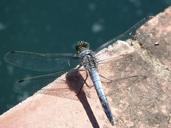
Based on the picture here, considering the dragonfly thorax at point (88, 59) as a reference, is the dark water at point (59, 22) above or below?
above

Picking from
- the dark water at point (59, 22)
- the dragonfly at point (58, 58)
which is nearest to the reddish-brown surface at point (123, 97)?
the dragonfly at point (58, 58)

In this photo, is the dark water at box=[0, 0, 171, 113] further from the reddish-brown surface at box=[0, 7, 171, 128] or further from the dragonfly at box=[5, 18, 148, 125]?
the reddish-brown surface at box=[0, 7, 171, 128]

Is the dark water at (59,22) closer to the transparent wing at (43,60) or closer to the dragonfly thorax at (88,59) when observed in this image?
the transparent wing at (43,60)

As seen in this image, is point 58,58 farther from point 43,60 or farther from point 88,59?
point 88,59

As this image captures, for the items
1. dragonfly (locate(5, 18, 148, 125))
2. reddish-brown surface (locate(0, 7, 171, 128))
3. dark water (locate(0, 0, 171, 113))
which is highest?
dark water (locate(0, 0, 171, 113))

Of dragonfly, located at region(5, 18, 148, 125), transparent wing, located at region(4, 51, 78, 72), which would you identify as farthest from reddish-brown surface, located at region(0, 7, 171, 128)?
transparent wing, located at region(4, 51, 78, 72)
